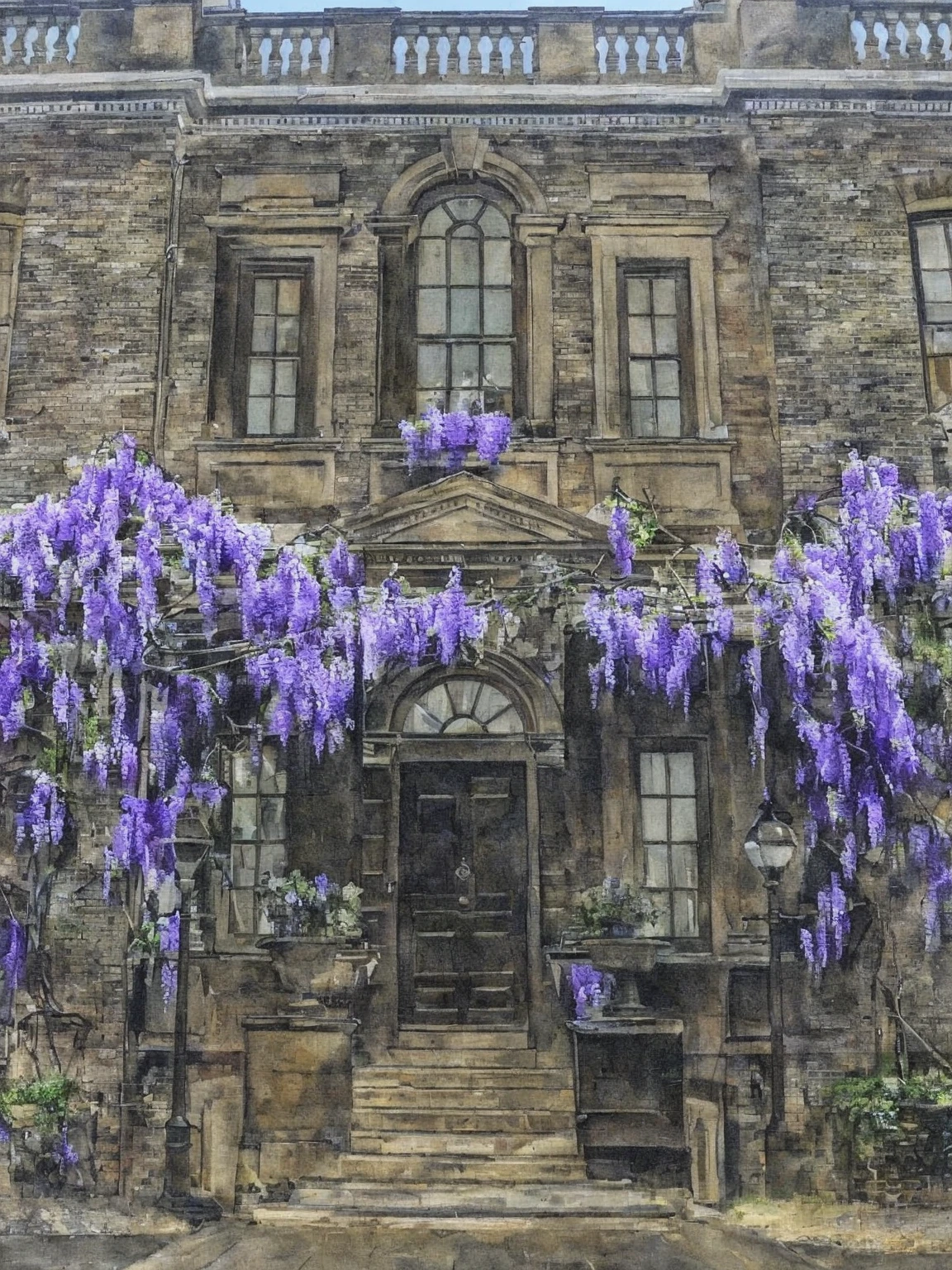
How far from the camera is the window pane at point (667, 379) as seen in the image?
12484 millimetres

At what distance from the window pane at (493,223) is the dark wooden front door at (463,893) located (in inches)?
182

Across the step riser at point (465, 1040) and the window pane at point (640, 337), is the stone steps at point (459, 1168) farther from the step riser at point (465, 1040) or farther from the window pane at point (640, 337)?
the window pane at point (640, 337)

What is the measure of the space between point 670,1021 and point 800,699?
2.69 m

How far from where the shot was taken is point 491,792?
11.8 meters

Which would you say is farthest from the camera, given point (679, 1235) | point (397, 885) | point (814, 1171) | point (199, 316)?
point (199, 316)

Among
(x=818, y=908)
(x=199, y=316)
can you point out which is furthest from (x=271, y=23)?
(x=818, y=908)

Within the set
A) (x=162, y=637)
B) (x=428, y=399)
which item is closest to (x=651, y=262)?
(x=428, y=399)

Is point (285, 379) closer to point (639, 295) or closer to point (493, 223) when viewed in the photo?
point (493, 223)

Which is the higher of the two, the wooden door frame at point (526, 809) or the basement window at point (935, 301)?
the basement window at point (935, 301)

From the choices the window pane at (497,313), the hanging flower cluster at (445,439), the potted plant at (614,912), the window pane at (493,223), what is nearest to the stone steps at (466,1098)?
the potted plant at (614,912)

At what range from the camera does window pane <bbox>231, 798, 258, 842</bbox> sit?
11.8 meters

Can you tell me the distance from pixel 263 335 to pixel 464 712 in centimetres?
368

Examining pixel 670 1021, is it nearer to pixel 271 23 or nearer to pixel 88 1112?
pixel 88 1112

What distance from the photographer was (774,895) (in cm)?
1073
